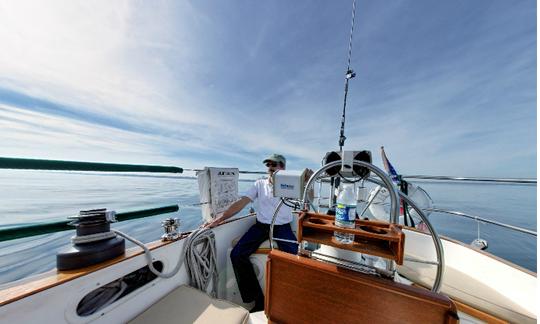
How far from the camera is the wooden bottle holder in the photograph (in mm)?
539

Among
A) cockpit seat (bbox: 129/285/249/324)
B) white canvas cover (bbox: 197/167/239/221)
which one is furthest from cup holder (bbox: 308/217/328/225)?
white canvas cover (bbox: 197/167/239/221)

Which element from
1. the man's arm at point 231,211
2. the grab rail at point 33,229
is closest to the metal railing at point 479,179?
the man's arm at point 231,211

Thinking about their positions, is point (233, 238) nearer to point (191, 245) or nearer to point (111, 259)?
point (191, 245)

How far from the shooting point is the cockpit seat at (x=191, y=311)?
2.91 ft

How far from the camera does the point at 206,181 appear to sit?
1.86 meters

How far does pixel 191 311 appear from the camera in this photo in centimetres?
95

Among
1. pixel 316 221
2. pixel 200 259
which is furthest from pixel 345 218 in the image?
pixel 200 259

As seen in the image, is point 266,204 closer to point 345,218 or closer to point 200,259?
point 200,259

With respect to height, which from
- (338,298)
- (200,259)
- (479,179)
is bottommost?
(200,259)

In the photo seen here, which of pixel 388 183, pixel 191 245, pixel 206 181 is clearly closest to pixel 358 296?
pixel 388 183

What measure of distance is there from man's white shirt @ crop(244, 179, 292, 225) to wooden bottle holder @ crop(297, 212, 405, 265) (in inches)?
43.5

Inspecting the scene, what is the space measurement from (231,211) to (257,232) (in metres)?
0.31

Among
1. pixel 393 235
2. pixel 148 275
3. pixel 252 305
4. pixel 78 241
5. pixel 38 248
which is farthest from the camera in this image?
pixel 38 248

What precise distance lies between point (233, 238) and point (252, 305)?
1.81ft
